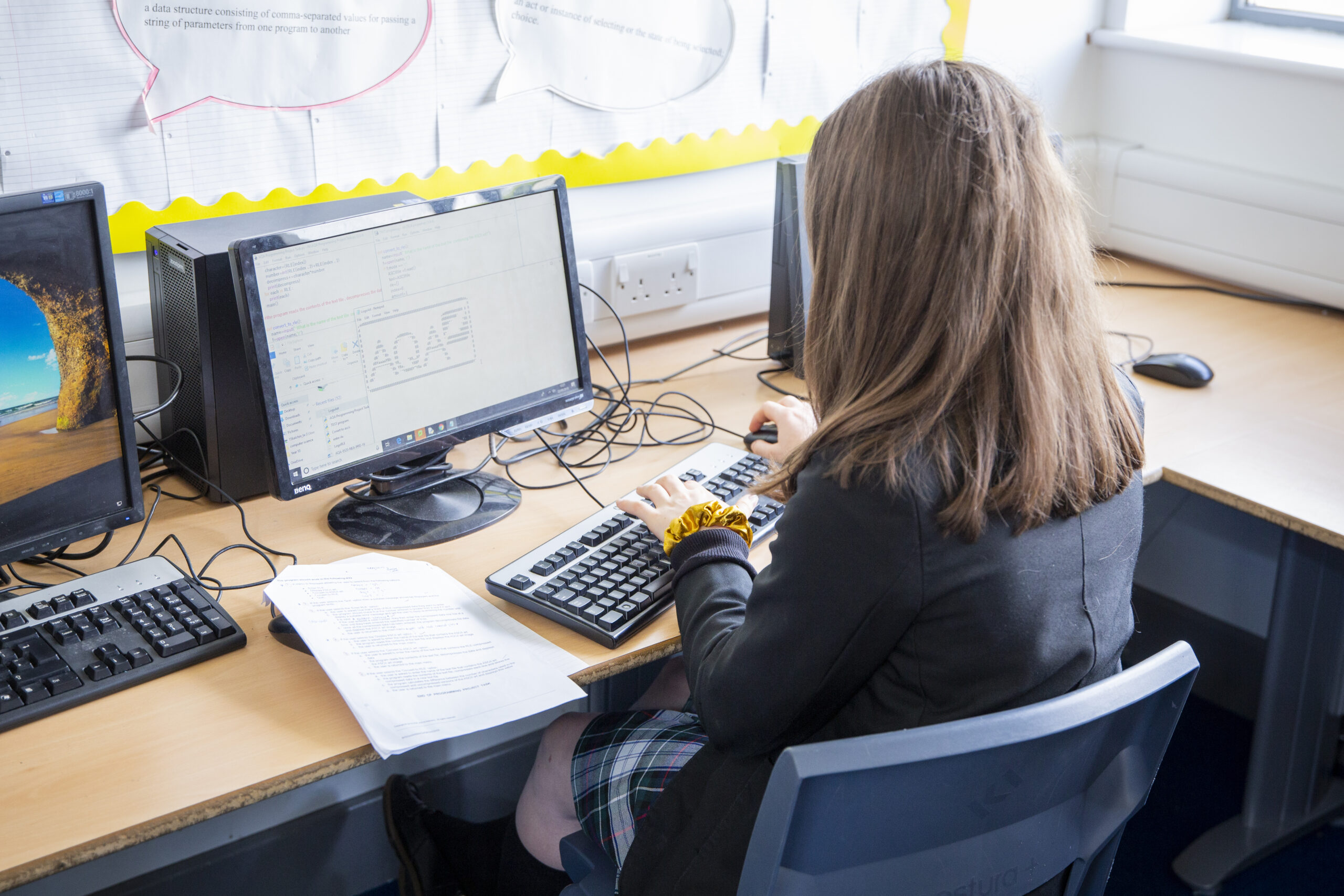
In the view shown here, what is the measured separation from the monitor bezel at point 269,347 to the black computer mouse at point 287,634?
0.51 feet

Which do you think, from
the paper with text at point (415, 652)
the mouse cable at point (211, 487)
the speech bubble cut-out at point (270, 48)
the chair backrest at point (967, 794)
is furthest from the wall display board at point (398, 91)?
the chair backrest at point (967, 794)

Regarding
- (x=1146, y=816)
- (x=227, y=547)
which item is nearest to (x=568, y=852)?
(x=227, y=547)

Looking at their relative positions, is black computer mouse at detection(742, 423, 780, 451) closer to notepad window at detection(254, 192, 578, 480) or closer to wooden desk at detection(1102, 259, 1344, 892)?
notepad window at detection(254, 192, 578, 480)

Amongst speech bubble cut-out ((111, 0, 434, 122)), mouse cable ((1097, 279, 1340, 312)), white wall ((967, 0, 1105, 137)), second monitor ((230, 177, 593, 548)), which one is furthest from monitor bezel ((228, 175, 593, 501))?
white wall ((967, 0, 1105, 137))

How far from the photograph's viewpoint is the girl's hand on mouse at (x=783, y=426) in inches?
53.9

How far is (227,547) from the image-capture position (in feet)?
3.94

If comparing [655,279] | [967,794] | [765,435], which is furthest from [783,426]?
[967,794]

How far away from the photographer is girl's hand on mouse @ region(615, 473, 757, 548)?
1.16 meters

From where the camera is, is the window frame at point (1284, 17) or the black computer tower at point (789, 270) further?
the window frame at point (1284, 17)

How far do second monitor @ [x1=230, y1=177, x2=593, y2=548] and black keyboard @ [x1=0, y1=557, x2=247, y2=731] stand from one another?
6.2 inches

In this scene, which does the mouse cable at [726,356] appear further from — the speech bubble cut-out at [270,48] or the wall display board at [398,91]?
the speech bubble cut-out at [270,48]

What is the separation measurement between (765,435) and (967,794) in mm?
754

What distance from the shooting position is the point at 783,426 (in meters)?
→ 1.37

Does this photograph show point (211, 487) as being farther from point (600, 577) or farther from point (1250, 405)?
point (1250, 405)
